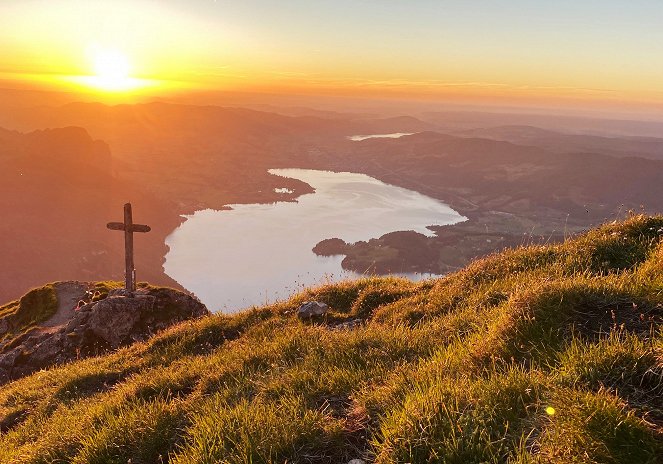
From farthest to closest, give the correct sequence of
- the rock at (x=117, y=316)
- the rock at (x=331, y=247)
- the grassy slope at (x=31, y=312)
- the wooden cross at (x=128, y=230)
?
the rock at (x=331, y=247)
the grassy slope at (x=31, y=312)
the wooden cross at (x=128, y=230)
the rock at (x=117, y=316)

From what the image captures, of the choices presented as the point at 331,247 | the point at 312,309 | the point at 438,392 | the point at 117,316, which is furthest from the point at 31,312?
the point at 331,247

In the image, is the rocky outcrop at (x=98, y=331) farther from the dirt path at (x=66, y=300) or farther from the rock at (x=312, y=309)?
the rock at (x=312, y=309)

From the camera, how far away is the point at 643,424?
8.38 feet

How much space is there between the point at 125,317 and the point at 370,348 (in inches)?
543

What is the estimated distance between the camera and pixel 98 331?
15.2 m

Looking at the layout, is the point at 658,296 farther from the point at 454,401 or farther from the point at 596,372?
the point at 454,401

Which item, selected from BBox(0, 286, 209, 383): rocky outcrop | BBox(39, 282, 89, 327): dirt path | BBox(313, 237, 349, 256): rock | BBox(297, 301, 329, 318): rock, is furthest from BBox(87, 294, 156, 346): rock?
BBox(313, 237, 349, 256): rock

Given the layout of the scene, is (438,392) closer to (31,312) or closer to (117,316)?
(117,316)

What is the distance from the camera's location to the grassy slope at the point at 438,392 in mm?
2836

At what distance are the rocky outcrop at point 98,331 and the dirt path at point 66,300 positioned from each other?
143 cm

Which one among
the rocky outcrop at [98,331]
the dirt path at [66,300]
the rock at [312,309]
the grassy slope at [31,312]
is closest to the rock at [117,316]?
A: the rocky outcrop at [98,331]

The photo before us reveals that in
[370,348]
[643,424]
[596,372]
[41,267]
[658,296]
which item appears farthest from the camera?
[41,267]

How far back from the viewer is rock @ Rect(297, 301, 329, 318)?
1027cm

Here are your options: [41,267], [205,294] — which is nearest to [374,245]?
[205,294]
